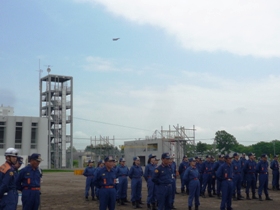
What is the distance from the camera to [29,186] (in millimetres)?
9586

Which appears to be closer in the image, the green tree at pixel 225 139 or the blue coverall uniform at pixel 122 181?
the blue coverall uniform at pixel 122 181

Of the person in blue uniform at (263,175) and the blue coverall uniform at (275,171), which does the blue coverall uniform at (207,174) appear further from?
the blue coverall uniform at (275,171)

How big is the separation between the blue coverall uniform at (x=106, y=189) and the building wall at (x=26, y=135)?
174ft

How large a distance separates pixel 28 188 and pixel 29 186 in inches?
2.3

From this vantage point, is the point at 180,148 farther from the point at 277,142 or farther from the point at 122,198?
the point at 277,142

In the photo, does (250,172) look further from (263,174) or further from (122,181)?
(122,181)

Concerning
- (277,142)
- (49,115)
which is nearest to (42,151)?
(49,115)

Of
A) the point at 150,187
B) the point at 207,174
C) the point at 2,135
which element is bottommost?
the point at 150,187

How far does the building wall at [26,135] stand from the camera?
62.1 metres

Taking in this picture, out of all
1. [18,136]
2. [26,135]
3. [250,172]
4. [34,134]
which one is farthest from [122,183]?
[34,134]

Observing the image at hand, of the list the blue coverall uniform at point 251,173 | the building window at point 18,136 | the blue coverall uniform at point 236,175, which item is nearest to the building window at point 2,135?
the building window at point 18,136

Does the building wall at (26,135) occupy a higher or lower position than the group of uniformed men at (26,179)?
higher

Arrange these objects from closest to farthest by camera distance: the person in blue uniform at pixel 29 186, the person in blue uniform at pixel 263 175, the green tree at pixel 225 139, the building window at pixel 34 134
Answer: the person in blue uniform at pixel 29 186 → the person in blue uniform at pixel 263 175 → the building window at pixel 34 134 → the green tree at pixel 225 139

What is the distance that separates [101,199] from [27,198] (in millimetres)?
1987
